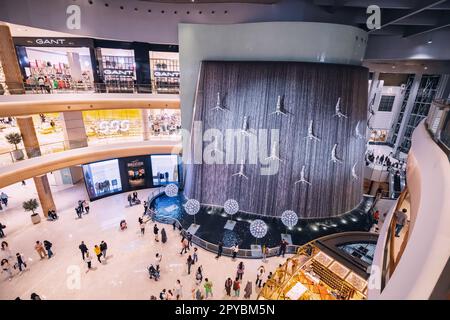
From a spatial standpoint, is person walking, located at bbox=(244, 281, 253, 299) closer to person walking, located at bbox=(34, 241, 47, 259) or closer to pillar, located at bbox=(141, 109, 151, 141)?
person walking, located at bbox=(34, 241, 47, 259)

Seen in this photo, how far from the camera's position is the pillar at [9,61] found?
11.6 meters

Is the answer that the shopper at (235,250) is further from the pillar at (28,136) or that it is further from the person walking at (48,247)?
the pillar at (28,136)

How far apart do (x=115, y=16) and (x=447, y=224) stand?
651 inches

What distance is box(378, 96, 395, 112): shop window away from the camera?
24562mm

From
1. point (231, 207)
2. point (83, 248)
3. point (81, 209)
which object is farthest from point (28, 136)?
point (231, 207)

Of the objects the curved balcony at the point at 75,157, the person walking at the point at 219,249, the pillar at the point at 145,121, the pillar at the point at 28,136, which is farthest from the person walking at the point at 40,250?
the pillar at the point at 145,121

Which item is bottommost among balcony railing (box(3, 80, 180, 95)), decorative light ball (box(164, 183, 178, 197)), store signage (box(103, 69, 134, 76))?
decorative light ball (box(164, 183, 178, 197))

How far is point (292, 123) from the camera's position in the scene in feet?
42.5

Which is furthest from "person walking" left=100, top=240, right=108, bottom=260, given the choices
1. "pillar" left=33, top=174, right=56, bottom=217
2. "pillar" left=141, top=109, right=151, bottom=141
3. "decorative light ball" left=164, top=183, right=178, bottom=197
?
"pillar" left=141, top=109, right=151, bottom=141

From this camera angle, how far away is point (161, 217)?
14.0 metres

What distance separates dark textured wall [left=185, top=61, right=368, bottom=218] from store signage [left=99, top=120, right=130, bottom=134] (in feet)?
21.3

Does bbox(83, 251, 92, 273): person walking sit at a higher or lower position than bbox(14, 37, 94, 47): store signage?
lower

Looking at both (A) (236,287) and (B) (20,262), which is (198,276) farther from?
(B) (20,262)
